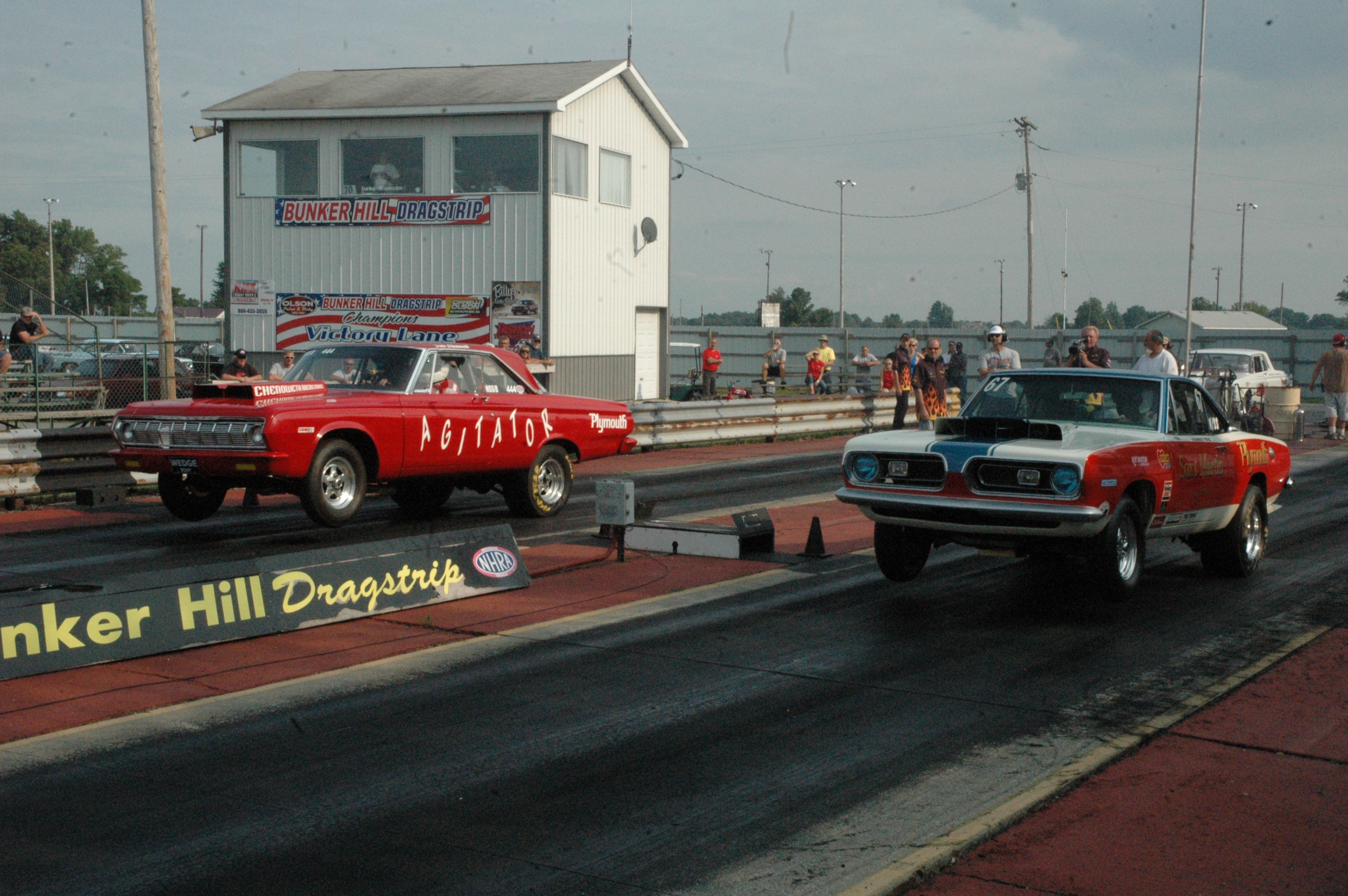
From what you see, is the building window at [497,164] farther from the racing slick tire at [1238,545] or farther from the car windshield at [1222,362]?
the racing slick tire at [1238,545]

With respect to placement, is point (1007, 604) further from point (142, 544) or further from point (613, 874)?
point (142, 544)

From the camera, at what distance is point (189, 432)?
10703 mm

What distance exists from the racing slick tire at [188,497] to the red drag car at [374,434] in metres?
0.01

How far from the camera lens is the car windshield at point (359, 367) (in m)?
11.8

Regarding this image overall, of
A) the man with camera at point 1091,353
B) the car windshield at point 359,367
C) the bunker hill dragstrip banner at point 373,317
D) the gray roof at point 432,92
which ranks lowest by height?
the car windshield at point 359,367

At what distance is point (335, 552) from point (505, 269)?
20013 millimetres

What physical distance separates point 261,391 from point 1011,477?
20.5ft

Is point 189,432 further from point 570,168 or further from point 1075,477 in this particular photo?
point 570,168

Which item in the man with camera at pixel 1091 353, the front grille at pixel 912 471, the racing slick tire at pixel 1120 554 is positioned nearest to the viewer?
the racing slick tire at pixel 1120 554

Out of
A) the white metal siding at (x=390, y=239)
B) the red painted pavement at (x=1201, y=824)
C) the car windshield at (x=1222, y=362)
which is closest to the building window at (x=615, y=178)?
the white metal siding at (x=390, y=239)

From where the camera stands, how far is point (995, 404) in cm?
966

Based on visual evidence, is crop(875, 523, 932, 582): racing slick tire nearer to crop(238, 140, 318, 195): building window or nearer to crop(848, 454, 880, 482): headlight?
crop(848, 454, 880, 482): headlight

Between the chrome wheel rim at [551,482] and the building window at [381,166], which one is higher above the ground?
the building window at [381,166]

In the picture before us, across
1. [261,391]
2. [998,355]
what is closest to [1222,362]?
[998,355]
